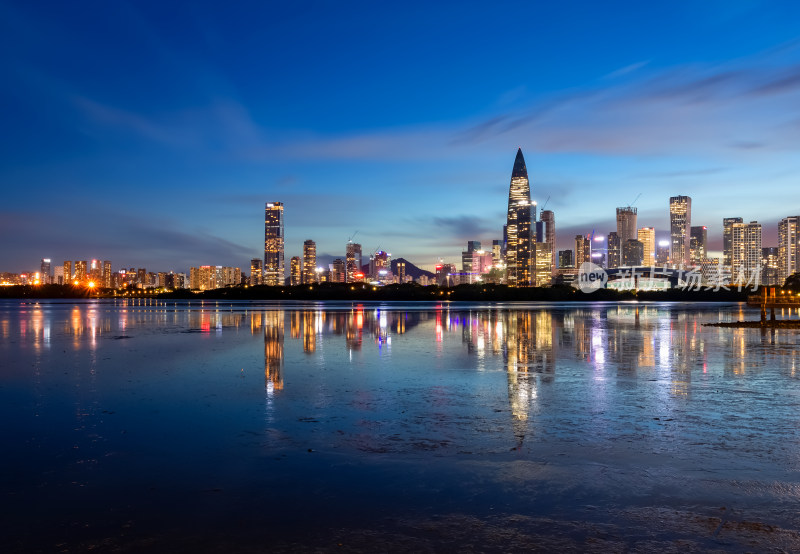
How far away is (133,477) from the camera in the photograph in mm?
8023

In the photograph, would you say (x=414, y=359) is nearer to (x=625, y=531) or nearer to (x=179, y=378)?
(x=179, y=378)

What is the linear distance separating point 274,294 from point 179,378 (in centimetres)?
17885

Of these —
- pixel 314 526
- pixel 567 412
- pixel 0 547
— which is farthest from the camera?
pixel 567 412

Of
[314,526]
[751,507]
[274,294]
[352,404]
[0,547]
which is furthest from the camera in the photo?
[274,294]

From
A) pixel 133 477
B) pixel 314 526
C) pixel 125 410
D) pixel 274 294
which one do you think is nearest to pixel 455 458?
pixel 314 526

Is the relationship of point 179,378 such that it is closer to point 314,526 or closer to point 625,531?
point 314,526

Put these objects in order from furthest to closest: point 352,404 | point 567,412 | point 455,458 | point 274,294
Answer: point 274,294, point 352,404, point 567,412, point 455,458

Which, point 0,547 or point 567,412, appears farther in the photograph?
point 567,412

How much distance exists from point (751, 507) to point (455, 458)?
12.1 feet

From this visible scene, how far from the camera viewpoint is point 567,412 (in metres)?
12.1

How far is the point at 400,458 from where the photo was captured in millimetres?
8852

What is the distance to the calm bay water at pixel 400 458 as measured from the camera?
247 inches

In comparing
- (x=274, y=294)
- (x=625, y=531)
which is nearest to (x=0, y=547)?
(x=625, y=531)

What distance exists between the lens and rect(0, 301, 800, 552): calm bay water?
627cm
